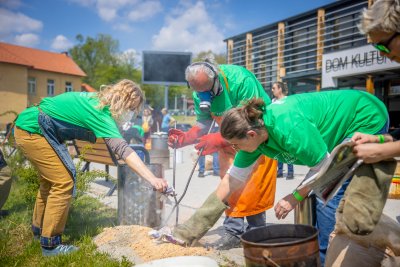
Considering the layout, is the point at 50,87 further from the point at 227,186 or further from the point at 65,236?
the point at 227,186

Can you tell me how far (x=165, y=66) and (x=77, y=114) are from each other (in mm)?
7602

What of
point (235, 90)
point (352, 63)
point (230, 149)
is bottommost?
point (230, 149)

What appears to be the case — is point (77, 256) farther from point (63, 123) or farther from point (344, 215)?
point (344, 215)

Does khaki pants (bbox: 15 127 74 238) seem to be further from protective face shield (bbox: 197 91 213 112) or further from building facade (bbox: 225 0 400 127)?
building facade (bbox: 225 0 400 127)

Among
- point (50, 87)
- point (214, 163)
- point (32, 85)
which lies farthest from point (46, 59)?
point (214, 163)

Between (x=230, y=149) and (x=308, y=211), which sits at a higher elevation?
(x=230, y=149)

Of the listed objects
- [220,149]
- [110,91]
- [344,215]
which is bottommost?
[344,215]

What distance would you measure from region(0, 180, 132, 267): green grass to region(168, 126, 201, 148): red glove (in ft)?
3.97

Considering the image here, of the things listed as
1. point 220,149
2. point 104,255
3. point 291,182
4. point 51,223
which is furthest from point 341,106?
point 291,182

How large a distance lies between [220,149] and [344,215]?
1999mm

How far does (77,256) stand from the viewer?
3250 millimetres

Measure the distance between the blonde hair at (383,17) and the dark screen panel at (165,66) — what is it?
8.78 meters

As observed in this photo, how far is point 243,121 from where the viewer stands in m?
2.30

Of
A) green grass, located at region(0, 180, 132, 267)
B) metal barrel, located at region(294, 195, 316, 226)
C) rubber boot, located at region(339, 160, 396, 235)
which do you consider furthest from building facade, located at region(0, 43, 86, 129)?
rubber boot, located at region(339, 160, 396, 235)
